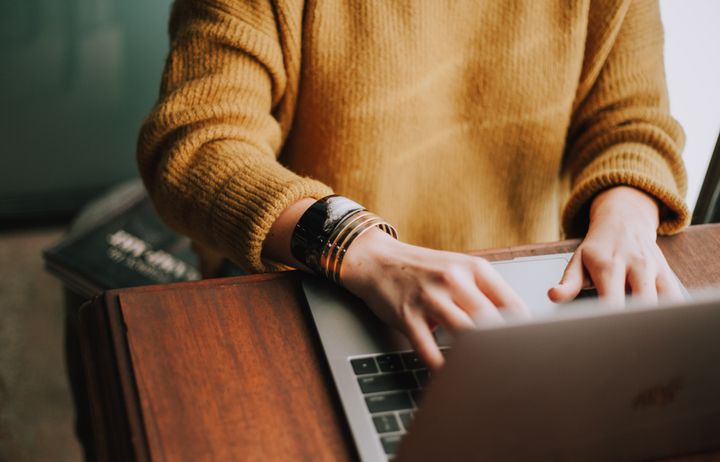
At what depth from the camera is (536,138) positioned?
0.88 m

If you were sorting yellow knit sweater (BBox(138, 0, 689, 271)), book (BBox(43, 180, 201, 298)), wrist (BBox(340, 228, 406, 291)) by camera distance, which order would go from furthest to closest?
book (BBox(43, 180, 201, 298)) < yellow knit sweater (BBox(138, 0, 689, 271)) < wrist (BBox(340, 228, 406, 291))

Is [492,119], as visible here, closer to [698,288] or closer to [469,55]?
[469,55]

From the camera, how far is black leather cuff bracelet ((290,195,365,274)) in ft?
1.89

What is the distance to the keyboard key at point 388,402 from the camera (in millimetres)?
464

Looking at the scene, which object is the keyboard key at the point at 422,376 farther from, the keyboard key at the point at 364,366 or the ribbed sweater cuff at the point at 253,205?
the ribbed sweater cuff at the point at 253,205

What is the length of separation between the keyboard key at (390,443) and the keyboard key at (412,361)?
68 mm

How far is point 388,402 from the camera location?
1.54 ft

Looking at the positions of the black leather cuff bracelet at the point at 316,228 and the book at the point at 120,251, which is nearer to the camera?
the black leather cuff bracelet at the point at 316,228

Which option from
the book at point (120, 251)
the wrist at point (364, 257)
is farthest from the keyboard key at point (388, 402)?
the book at point (120, 251)

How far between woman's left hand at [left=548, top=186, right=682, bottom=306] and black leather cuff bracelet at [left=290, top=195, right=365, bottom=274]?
204 millimetres

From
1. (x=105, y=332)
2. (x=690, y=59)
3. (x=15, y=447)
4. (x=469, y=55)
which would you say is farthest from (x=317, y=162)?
(x=15, y=447)

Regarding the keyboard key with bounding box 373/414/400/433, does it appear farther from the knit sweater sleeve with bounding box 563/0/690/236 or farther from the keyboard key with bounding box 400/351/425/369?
the knit sweater sleeve with bounding box 563/0/690/236

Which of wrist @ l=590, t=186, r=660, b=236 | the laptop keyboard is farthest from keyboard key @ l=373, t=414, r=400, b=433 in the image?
wrist @ l=590, t=186, r=660, b=236

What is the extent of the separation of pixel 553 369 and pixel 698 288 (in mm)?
326
